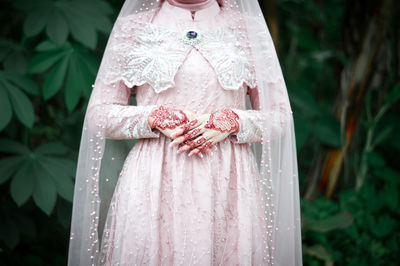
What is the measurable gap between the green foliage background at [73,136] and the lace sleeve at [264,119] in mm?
795

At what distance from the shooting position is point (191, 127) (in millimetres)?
1318

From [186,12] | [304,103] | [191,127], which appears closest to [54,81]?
[186,12]

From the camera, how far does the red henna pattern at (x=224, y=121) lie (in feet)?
4.33

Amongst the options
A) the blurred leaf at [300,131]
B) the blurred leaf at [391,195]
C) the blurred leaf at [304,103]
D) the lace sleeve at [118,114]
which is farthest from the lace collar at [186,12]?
the blurred leaf at [391,195]

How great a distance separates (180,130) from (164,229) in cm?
33

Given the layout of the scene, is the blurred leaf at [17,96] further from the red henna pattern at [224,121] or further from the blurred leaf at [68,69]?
the red henna pattern at [224,121]

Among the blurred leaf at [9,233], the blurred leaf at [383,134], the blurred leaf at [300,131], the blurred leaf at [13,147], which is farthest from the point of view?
the blurred leaf at [383,134]

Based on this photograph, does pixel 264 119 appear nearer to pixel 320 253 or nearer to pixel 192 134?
pixel 192 134

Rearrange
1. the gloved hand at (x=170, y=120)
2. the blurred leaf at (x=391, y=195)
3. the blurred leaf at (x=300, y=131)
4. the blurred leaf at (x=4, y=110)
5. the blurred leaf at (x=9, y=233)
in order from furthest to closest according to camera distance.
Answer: the blurred leaf at (x=391, y=195)
the blurred leaf at (x=300, y=131)
the blurred leaf at (x=9, y=233)
the blurred leaf at (x=4, y=110)
the gloved hand at (x=170, y=120)

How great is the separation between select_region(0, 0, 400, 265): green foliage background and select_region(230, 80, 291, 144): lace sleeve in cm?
79

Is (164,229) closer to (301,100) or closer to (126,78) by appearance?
(126,78)

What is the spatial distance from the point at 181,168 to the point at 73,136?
46.8 inches

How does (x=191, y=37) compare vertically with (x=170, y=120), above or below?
above

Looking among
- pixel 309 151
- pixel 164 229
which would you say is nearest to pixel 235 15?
pixel 164 229
